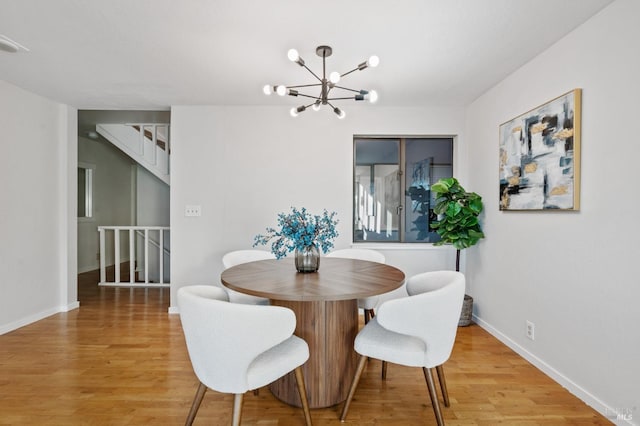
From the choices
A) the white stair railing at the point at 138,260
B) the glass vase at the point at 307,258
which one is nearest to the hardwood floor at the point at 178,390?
the glass vase at the point at 307,258

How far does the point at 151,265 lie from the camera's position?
5.68m

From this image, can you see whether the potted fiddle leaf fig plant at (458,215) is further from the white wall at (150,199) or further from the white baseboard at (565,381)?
the white wall at (150,199)

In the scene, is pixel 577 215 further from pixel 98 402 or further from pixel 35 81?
pixel 35 81

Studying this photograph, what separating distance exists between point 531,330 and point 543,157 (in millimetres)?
1344

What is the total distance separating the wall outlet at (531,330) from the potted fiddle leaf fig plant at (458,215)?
69cm

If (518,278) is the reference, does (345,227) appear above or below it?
above

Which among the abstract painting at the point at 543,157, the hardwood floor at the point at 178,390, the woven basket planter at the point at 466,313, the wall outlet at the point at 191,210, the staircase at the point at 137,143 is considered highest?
the staircase at the point at 137,143

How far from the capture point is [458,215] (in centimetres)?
310

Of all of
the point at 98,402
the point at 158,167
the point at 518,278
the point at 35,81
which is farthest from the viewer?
the point at 158,167

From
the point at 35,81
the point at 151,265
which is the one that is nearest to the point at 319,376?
the point at 35,81

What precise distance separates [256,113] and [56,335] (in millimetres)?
2949

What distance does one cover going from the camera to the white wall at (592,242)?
67.0 inches

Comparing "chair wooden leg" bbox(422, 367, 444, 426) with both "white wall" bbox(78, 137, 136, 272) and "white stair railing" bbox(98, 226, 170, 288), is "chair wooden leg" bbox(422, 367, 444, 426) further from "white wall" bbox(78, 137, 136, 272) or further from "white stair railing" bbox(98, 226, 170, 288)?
"white wall" bbox(78, 137, 136, 272)

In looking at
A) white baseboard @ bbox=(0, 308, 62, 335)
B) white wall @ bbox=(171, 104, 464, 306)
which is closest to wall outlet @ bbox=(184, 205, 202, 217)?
white wall @ bbox=(171, 104, 464, 306)
